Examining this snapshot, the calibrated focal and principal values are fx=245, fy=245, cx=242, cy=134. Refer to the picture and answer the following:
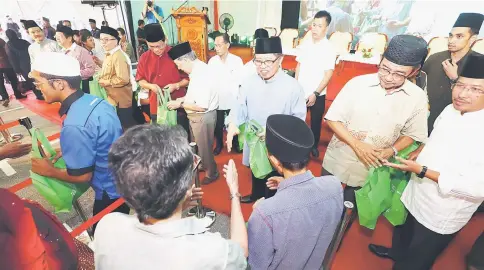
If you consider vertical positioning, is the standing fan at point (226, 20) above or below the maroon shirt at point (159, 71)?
above

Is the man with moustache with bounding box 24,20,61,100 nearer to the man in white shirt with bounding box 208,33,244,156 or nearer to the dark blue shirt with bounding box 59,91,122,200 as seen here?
the man in white shirt with bounding box 208,33,244,156

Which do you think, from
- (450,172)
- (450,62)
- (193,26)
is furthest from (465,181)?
(193,26)

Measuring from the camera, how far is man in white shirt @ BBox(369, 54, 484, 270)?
55.1 inches

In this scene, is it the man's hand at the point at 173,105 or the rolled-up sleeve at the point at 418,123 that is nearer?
the rolled-up sleeve at the point at 418,123

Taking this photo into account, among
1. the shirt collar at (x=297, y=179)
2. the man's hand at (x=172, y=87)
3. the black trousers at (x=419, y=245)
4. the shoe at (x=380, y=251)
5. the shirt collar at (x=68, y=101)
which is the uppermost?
the shirt collar at (x=68, y=101)

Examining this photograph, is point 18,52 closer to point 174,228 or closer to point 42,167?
point 42,167

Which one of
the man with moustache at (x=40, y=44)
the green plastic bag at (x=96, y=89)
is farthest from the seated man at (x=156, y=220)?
the man with moustache at (x=40, y=44)

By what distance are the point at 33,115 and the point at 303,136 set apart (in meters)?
6.90

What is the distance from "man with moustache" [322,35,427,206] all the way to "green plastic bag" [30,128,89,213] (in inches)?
83.8

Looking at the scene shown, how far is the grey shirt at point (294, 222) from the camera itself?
1.09 meters

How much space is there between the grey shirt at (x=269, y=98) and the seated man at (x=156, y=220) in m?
1.51

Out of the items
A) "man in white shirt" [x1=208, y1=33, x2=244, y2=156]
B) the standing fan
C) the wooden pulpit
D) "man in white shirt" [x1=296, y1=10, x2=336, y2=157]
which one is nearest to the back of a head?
"man in white shirt" [x1=208, y1=33, x2=244, y2=156]

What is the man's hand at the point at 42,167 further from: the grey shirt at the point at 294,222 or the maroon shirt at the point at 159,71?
the maroon shirt at the point at 159,71

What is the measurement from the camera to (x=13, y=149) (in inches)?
74.0
